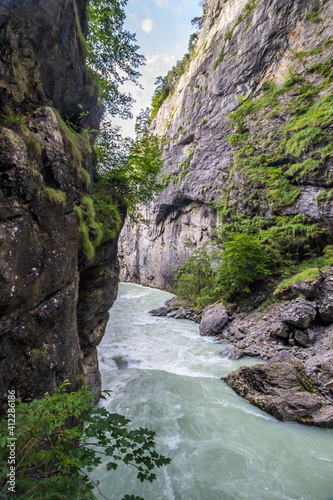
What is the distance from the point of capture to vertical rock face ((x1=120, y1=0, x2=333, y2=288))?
13087 millimetres

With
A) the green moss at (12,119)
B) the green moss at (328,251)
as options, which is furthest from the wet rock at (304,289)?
the green moss at (12,119)

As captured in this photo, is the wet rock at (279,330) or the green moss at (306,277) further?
the green moss at (306,277)

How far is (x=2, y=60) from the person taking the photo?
341 centimetres

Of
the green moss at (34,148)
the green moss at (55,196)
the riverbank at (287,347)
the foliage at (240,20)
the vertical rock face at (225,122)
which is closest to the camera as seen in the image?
the green moss at (34,148)

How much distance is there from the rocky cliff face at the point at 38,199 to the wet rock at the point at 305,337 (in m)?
6.32

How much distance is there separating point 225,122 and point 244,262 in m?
13.7

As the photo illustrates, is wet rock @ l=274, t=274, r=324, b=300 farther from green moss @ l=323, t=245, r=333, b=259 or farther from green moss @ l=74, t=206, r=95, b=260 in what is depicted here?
green moss @ l=74, t=206, r=95, b=260

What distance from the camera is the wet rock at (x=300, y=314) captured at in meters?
7.29

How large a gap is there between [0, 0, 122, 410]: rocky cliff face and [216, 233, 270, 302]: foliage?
794cm

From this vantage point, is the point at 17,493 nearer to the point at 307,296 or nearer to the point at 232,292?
the point at 307,296

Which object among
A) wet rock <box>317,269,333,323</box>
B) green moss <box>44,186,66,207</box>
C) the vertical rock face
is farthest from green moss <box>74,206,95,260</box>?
wet rock <box>317,269,333,323</box>

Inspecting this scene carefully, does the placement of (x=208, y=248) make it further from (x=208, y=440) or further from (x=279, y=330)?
(x=208, y=440)

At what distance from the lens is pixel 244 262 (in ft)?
35.7

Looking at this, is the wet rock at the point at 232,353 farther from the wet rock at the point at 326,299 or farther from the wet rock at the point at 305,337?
the wet rock at the point at 326,299
